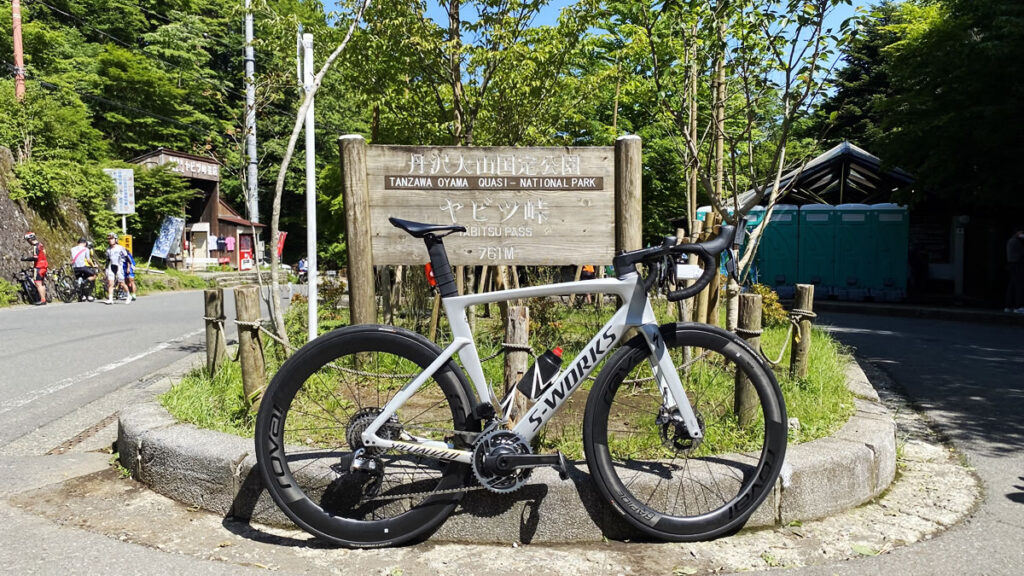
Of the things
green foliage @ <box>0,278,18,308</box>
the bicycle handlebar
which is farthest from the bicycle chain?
green foliage @ <box>0,278,18,308</box>

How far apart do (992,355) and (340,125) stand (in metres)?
33.9

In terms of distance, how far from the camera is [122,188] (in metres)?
25.6

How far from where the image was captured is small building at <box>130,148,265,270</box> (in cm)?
3338

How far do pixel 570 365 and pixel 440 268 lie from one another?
2.43ft

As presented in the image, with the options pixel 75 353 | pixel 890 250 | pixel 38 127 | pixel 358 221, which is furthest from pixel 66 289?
pixel 890 250

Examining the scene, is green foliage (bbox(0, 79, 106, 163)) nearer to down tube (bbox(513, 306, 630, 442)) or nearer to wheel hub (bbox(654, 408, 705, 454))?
→ down tube (bbox(513, 306, 630, 442))

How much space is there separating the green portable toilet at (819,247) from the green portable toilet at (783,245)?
0.49 feet

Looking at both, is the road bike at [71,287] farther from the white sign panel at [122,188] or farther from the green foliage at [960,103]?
the green foliage at [960,103]

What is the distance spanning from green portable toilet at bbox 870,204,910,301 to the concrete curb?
15321 millimetres

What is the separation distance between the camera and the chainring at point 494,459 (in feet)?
10.1

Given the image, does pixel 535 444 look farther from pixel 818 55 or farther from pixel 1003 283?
pixel 1003 283

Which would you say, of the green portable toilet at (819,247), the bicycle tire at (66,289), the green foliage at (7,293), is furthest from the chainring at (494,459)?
the bicycle tire at (66,289)

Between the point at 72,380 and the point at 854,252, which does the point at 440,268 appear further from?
the point at 854,252

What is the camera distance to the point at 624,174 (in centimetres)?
484
